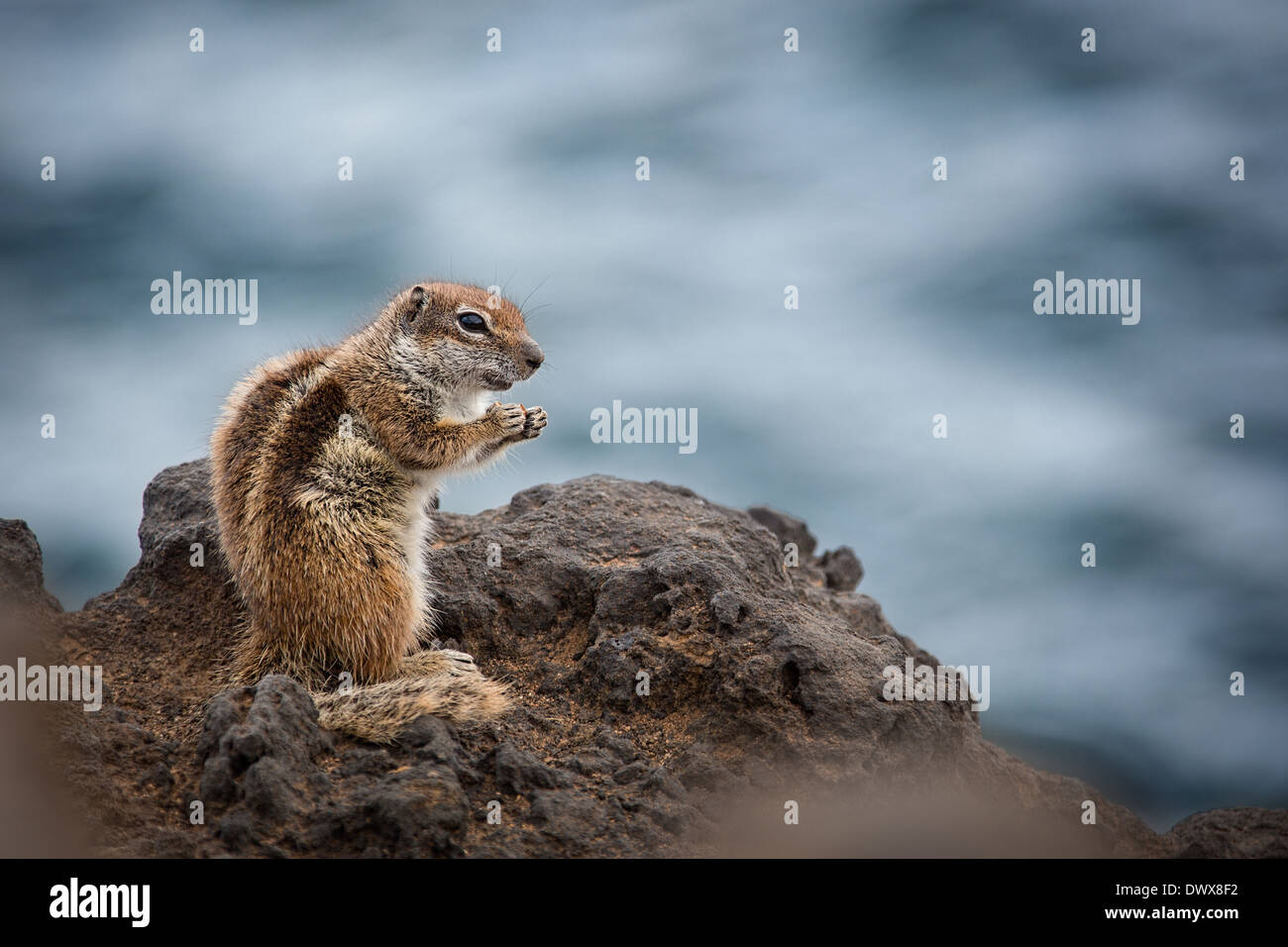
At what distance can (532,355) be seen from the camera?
8.27 meters

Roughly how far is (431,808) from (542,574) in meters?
2.73

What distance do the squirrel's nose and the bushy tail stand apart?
240 cm

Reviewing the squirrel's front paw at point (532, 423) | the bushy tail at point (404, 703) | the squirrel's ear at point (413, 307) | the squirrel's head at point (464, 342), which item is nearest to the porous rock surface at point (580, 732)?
the bushy tail at point (404, 703)

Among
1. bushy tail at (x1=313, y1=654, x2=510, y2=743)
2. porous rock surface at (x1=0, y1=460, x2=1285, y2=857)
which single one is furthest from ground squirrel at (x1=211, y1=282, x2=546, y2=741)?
porous rock surface at (x1=0, y1=460, x2=1285, y2=857)

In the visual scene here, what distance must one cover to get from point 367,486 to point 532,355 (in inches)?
61.6

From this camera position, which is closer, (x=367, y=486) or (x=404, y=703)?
(x=404, y=703)

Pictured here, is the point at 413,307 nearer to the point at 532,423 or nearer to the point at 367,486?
the point at 532,423

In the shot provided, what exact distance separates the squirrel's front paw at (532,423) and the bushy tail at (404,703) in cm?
179

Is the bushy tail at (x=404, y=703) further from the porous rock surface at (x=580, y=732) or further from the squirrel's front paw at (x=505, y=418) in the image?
the squirrel's front paw at (x=505, y=418)

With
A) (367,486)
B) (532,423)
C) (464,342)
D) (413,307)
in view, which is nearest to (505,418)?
(532,423)

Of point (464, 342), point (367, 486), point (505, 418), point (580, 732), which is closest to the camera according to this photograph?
point (580, 732)

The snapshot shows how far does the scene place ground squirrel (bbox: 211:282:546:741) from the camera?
7.15 metres

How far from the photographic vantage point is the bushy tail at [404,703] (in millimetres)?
6367

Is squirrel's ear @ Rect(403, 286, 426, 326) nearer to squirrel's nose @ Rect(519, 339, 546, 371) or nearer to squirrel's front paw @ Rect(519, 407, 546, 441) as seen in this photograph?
squirrel's nose @ Rect(519, 339, 546, 371)
